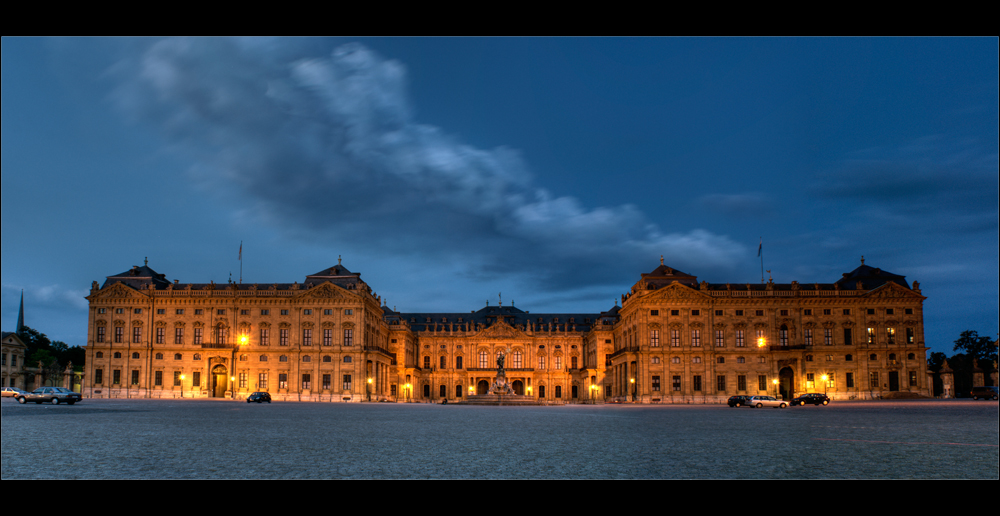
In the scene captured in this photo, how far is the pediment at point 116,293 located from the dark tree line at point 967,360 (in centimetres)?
10338

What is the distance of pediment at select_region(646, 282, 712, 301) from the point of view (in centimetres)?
7862

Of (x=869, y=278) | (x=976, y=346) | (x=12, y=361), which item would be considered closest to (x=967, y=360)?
(x=976, y=346)

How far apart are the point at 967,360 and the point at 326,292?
92.5 meters

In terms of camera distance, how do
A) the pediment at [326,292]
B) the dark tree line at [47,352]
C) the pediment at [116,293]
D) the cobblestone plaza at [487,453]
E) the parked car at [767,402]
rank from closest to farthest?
the cobblestone plaza at [487,453] < the parked car at [767,402] < the pediment at [326,292] < the pediment at [116,293] < the dark tree line at [47,352]

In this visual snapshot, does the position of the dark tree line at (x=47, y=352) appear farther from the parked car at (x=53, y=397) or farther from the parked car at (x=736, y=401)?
the parked car at (x=736, y=401)

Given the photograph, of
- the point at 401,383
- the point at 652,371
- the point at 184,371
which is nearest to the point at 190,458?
the point at 652,371

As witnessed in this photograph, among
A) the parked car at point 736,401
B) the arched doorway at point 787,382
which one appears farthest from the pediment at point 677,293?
the parked car at point 736,401

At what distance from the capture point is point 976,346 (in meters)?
104

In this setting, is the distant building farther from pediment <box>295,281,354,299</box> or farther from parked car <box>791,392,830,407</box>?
parked car <box>791,392,830,407</box>

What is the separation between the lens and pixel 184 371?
81250 millimetres

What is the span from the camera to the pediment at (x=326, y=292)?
81.2 metres

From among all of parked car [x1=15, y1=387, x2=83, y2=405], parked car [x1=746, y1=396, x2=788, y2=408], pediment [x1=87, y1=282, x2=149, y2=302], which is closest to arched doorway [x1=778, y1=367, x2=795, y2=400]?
parked car [x1=746, y1=396, x2=788, y2=408]

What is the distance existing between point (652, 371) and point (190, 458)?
7016 cm
